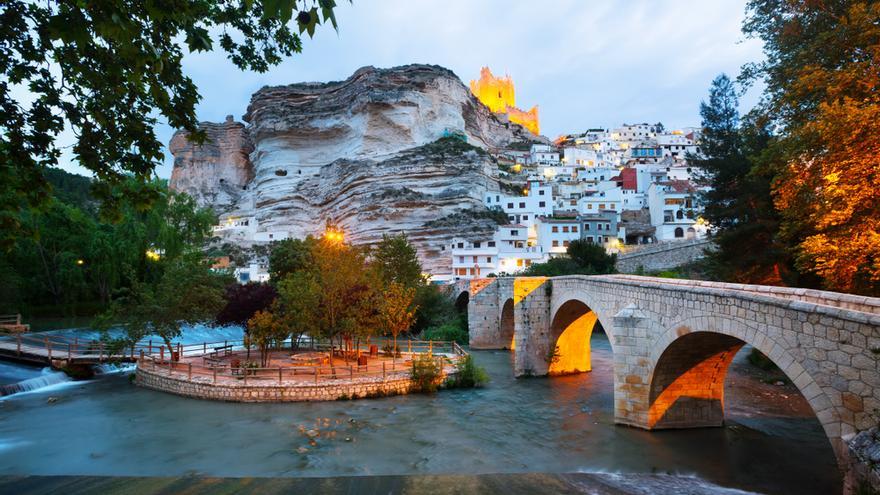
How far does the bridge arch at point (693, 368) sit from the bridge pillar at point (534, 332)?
27.5 feet

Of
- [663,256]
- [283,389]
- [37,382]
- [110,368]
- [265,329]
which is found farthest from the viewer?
[663,256]

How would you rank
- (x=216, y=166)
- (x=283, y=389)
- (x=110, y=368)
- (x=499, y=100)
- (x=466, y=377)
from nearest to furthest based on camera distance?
(x=283, y=389)
(x=466, y=377)
(x=110, y=368)
(x=216, y=166)
(x=499, y=100)

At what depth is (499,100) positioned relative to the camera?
128875 mm

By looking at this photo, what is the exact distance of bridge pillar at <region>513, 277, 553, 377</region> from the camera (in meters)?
20.6

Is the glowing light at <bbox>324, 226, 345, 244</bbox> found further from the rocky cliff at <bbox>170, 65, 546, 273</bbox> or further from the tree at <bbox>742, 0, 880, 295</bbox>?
the tree at <bbox>742, 0, 880, 295</bbox>

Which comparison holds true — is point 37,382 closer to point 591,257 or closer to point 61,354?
point 61,354

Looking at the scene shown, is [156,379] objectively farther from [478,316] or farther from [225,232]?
[225,232]

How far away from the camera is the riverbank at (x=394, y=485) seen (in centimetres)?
955

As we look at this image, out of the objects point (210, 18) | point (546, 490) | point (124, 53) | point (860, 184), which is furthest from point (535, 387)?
point (124, 53)

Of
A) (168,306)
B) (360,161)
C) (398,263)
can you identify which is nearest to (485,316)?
(398,263)

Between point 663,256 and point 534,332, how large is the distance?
2531 centimetres

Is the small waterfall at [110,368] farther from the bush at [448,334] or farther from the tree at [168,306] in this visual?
the bush at [448,334]

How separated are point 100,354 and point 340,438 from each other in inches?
616

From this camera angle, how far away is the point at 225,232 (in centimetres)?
7112
